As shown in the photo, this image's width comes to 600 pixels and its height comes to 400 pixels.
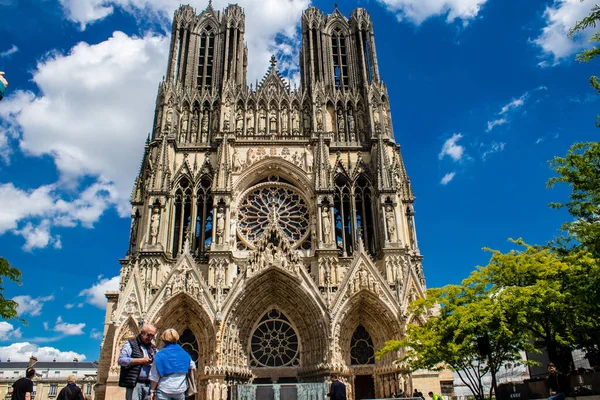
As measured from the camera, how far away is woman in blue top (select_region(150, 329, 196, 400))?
17.8 feet

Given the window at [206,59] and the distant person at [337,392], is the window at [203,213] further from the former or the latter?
the distant person at [337,392]

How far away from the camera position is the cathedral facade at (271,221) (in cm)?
2273

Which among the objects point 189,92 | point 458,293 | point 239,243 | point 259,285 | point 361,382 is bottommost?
point 361,382

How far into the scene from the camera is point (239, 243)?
26859 millimetres

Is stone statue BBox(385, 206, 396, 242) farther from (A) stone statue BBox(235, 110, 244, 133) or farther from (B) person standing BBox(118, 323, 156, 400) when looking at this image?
(B) person standing BBox(118, 323, 156, 400)

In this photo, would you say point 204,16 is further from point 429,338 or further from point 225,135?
point 429,338

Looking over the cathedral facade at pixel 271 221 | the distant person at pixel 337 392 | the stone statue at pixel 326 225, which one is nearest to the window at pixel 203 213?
the cathedral facade at pixel 271 221

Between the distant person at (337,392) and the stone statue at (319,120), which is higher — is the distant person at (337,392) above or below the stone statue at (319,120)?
below

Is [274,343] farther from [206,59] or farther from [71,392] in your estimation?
[206,59]

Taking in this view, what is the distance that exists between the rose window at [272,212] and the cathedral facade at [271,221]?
81 mm

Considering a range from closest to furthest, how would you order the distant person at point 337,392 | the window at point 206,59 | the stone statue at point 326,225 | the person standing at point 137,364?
the person standing at point 137,364, the distant person at point 337,392, the stone statue at point 326,225, the window at point 206,59

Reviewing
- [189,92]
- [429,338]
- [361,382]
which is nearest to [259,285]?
[361,382]

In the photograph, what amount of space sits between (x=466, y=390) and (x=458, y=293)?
30552mm

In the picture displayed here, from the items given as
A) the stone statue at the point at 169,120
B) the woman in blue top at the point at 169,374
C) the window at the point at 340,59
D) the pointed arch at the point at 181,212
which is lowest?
the woman in blue top at the point at 169,374
